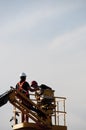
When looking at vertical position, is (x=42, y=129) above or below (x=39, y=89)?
below

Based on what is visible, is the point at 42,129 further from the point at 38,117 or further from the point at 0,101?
the point at 0,101

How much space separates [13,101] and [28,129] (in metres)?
1.84

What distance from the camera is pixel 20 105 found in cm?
3145

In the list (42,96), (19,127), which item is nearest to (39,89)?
(42,96)

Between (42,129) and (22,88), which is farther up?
(22,88)

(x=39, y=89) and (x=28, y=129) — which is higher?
(x=39, y=89)

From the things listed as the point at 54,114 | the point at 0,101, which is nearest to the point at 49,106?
the point at 54,114

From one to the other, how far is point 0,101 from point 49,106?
2.98 meters

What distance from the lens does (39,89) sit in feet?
105

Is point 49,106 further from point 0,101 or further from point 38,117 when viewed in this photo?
point 0,101

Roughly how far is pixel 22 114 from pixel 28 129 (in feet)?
3.12

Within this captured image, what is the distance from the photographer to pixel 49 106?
31.9m

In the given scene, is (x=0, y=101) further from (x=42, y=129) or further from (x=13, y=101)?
(x=42, y=129)

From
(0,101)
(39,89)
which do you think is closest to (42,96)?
(39,89)
